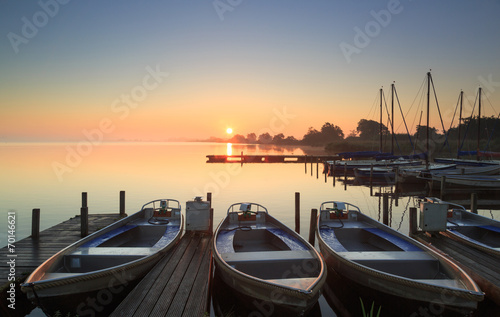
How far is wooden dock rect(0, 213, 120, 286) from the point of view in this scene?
8.45 meters

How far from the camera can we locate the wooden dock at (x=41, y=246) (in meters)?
8.45

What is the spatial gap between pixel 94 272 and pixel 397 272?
724cm

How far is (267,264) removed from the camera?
7840 mm

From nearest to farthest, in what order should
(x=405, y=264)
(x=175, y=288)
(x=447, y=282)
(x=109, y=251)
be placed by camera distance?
(x=447, y=282) < (x=175, y=288) < (x=405, y=264) < (x=109, y=251)

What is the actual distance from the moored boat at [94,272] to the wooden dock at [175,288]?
450mm

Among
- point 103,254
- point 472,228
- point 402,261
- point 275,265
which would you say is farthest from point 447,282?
point 103,254

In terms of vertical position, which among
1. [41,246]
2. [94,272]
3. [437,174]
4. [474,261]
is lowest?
[41,246]

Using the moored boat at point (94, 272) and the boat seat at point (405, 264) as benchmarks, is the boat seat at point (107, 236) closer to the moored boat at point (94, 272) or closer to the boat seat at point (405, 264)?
the moored boat at point (94, 272)

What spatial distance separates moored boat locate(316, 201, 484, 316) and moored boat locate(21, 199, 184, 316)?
5139 millimetres

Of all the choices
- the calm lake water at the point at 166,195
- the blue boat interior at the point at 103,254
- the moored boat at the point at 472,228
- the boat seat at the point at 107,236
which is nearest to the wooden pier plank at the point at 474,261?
the moored boat at the point at 472,228

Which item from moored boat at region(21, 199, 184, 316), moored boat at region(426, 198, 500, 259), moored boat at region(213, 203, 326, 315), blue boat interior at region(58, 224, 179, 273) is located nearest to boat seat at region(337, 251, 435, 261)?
moored boat at region(213, 203, 326, 315)

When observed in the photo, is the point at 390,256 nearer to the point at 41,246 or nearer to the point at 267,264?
the point at 267,264

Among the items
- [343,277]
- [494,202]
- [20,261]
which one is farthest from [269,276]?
[494,202]

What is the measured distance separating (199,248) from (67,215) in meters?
15.7
